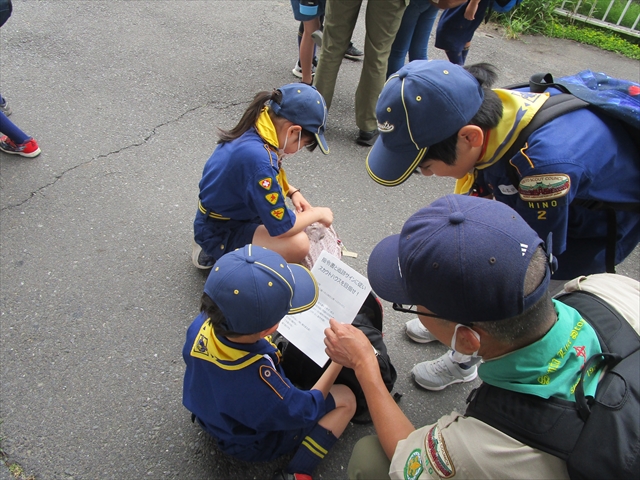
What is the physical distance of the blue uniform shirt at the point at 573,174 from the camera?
1.42m

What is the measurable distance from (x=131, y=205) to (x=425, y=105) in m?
2.08

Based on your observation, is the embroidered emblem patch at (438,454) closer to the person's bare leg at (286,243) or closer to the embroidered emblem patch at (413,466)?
the embroidered emblem patch at (413,466)

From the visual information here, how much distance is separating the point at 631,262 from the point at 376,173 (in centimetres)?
215

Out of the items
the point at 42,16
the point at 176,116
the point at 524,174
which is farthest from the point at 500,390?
the point at 42,16

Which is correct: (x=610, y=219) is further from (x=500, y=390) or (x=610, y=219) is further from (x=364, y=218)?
(x=364, y=218)

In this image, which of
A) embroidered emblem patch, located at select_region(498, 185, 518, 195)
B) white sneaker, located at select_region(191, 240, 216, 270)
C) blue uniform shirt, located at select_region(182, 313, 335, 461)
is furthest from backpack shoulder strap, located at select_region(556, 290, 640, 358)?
white sneaker, located at select_region(191, 240, 216, 270)

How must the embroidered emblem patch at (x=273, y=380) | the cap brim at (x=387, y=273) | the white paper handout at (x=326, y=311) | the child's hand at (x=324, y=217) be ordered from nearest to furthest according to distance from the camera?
the cap brim at (x=387, y=273) < the embroidered emblem patch at (x=273, y=380) < the white paper handout at (x=326, y=311) < the child's hand at (x=324, y=217)

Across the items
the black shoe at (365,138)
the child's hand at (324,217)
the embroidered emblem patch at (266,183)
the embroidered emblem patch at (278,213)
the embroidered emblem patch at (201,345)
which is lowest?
the black shoe at (365,138)

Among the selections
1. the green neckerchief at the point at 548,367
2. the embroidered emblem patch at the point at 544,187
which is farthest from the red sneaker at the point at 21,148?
the green neckerchief at the point at 548,367

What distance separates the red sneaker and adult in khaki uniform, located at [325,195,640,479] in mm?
2905

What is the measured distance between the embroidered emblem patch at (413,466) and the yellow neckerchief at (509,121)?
3.26ft

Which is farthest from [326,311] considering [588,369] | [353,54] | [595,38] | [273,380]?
[595,38]

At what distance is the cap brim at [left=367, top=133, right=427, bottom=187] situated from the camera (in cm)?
160

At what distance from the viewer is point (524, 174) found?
1.49m
